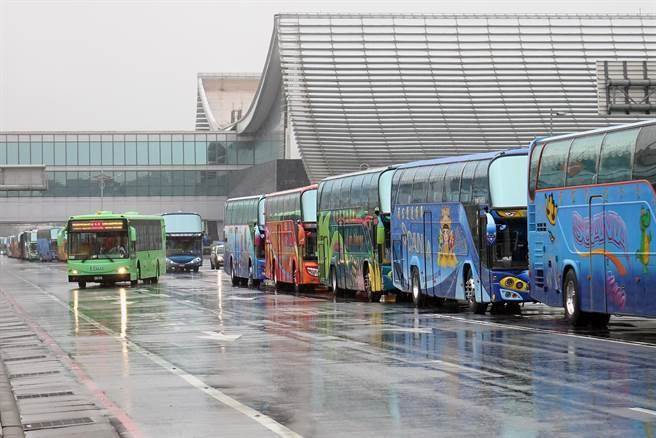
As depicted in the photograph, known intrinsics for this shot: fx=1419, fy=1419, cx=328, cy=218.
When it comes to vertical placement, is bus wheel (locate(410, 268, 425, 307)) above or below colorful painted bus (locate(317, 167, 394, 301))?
below

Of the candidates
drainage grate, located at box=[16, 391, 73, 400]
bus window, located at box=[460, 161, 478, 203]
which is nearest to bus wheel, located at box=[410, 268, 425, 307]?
bus window, located at box=[460, 161, 478, 203]

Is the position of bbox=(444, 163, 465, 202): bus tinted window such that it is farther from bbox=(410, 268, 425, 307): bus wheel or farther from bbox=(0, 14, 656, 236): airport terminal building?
bbox=(0, 14, 656, 236): airport terminal building

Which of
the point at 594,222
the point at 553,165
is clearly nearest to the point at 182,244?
the point at 553,165

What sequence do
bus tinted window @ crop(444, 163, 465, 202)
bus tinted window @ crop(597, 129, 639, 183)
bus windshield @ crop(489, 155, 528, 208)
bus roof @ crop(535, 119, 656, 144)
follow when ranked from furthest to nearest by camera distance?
bus tinted window @ crop(444, 163, 465, 202) → bus windshield @ crop(489, 155, 528, 208) → bus tinted window @ crop(597, 129, 639, 183) → bus roof @ crop(535, 119, 656, 144)

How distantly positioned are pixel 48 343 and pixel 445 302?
14335 millimetres

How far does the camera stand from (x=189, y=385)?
16.3 meters

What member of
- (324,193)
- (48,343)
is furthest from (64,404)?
(324,193)

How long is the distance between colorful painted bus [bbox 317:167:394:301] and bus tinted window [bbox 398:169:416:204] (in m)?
1.31

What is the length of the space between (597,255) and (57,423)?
1320cm

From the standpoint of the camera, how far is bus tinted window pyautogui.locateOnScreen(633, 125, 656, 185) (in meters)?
21.6

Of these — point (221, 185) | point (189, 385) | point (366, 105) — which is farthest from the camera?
point (221, 185)

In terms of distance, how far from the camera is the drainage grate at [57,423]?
13250 mm

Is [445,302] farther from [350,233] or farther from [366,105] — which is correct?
[366,105]

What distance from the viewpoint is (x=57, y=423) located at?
44.1 feet
